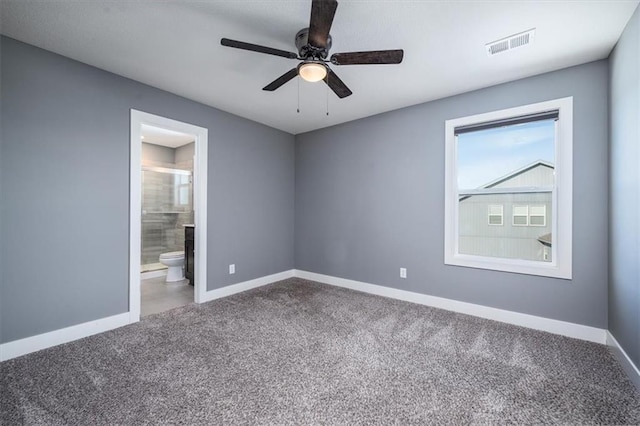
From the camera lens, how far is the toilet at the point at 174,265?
4.45 m

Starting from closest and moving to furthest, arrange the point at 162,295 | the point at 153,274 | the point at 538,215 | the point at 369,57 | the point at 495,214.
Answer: the point at 369,57, the point at 538,215, the point at 495,214, the point at 162,295, the point at 153,274

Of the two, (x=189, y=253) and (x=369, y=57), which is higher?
(x=369, y=57)

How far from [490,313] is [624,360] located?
3.35 feet

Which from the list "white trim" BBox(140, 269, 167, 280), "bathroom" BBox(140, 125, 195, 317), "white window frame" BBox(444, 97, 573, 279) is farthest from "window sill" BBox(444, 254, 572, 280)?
"white trim" BBox(140, 269, 167, 280)

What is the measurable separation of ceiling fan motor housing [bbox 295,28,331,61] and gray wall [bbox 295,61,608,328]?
1920 millimetres

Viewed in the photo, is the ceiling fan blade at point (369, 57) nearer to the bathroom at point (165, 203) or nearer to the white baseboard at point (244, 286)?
the white baseboard at point (244, 286)

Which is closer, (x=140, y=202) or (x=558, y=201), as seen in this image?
(x=558, y=201)

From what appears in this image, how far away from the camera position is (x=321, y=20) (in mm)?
1562

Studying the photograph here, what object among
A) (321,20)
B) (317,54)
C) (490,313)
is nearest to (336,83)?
(317,54)

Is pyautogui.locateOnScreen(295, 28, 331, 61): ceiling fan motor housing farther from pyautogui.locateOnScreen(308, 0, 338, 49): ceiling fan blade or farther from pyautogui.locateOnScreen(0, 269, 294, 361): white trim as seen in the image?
pyautogui.locateOnScreen(0, 269, 294, 361): white trim

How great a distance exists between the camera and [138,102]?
288 centimetres

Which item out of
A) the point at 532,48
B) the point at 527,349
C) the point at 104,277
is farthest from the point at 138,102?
the point at 527,349

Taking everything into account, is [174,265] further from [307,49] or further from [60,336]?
[307,49]

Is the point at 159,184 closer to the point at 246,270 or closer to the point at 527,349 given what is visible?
the point at 246,270
